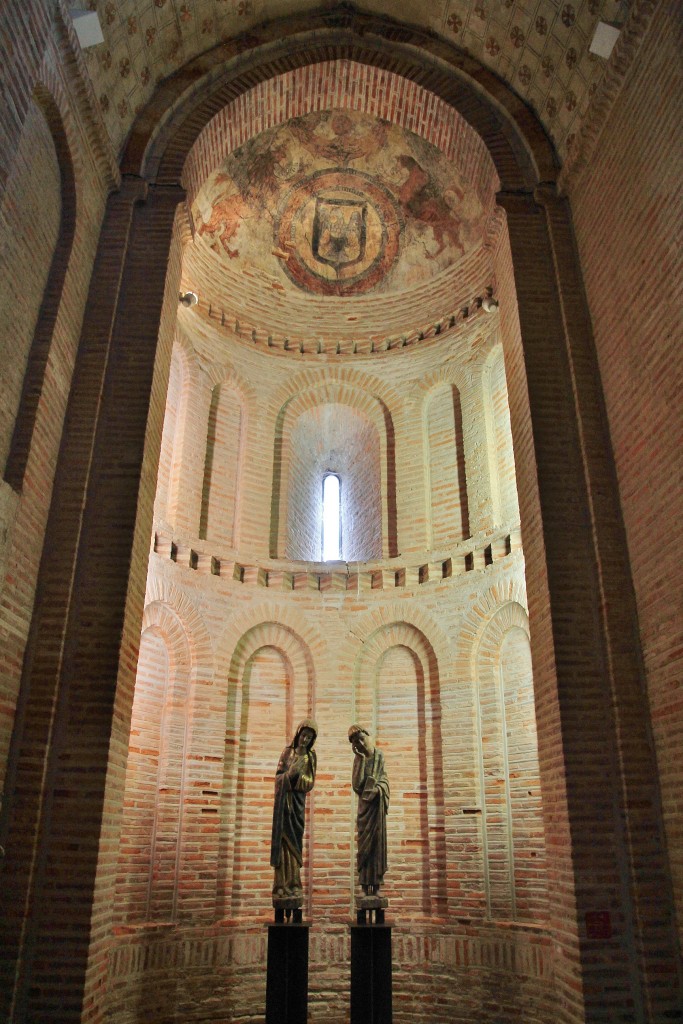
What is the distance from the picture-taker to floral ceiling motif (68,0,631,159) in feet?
27.3

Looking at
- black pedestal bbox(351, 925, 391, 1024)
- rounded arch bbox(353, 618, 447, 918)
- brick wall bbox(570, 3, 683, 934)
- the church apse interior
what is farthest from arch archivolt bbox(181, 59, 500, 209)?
black pedestal bbox(351, 925, 391, 1024)

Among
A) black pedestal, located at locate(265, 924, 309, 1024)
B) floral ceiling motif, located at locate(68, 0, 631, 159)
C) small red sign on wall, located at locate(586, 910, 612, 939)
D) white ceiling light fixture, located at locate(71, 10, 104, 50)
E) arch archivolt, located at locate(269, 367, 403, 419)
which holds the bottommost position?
black pedestal, located at locate(265, 924, 309, 1024)

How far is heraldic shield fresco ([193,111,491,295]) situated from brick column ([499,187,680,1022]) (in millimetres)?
4168

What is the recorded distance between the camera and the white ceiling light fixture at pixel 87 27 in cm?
754

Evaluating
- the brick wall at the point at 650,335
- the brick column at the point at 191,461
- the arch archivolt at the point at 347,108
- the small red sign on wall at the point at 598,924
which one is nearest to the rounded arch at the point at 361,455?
the brick column at the point at 191,461

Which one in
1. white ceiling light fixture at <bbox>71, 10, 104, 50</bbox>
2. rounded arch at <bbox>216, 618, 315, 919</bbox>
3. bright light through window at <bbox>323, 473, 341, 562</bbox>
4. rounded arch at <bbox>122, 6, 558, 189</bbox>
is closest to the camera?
white ceiling light fixture at <bbox>71, 10, 104, 50</bbox>

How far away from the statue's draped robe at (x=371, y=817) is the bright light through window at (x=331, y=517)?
5005 millimetres

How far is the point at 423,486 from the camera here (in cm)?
1158

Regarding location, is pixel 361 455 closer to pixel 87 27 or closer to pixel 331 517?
pixel 331 517

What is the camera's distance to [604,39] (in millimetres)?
7789

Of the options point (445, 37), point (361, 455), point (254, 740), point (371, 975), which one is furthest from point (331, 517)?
point (371, 975)

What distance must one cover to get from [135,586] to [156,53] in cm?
646

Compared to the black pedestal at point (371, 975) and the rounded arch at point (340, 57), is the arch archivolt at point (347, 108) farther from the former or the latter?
the black pedestal at point (371, 975)

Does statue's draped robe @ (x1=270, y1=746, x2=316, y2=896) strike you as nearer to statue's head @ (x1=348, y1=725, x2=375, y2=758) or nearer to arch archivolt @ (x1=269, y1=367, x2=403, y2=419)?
statue's head @ (x1=348, y1=725, x2=375, y2=758)
